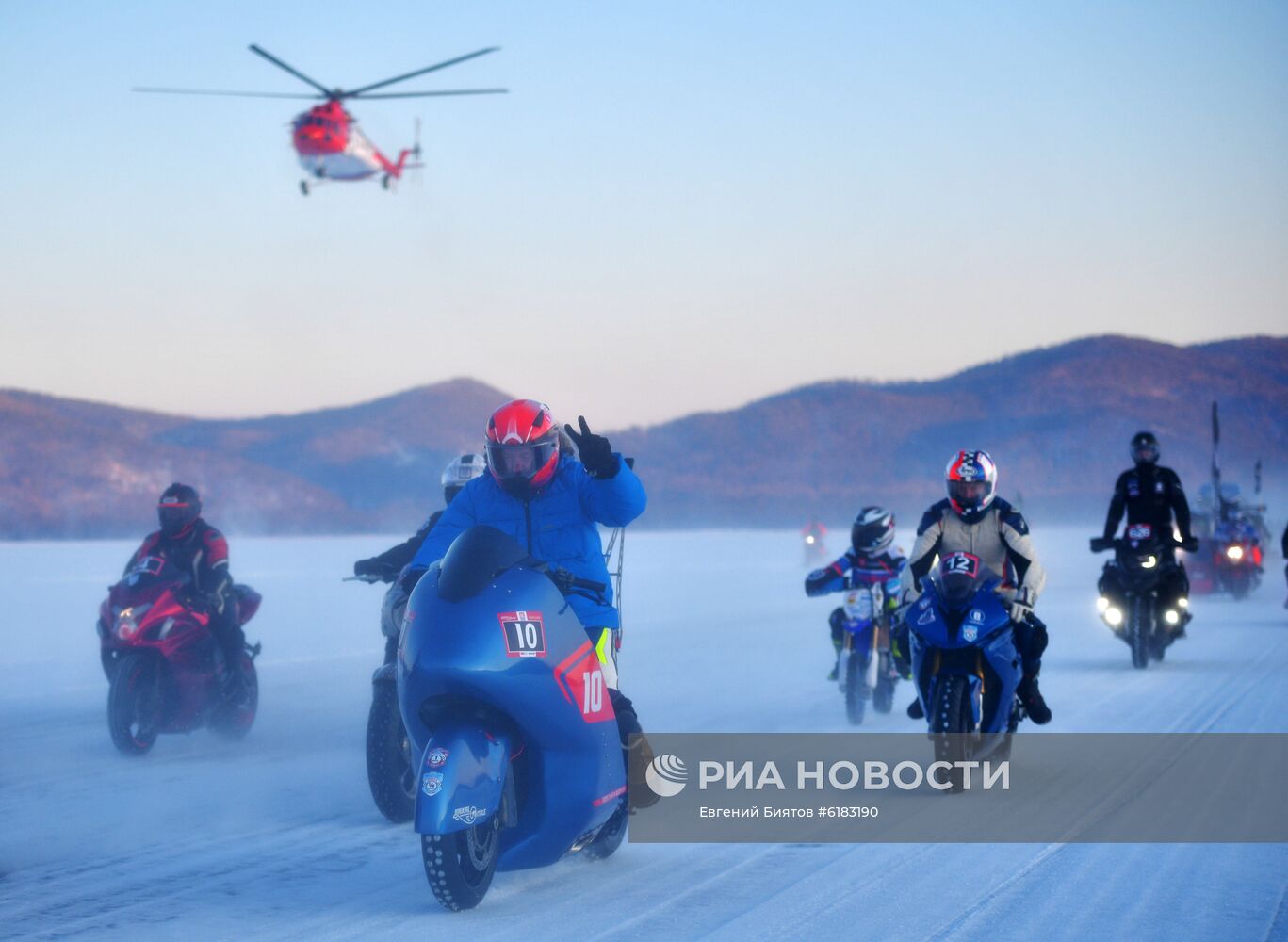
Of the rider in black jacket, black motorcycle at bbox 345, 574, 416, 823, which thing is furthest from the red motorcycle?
the rider in black jacket

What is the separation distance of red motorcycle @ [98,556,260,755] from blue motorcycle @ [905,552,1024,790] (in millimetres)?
5161

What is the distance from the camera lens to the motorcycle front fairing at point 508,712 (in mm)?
5348

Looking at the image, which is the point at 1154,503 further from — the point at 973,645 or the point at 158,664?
the point at 158,664

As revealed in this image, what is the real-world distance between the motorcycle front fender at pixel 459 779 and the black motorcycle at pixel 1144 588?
10.9 m

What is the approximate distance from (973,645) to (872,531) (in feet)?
10.8

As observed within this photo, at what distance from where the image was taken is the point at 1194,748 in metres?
9.34

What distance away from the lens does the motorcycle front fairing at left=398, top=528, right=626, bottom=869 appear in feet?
17.5

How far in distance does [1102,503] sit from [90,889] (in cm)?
14459

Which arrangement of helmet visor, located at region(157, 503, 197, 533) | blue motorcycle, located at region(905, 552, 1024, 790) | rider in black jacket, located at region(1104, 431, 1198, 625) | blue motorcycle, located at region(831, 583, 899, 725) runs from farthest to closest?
1. rider in black jacket, located at region(1104, 431, 1198, 625)
2. blue motorcycle, located at region(831, 583, 899, 725)
3. helmet visor, located at region(157, 503, 197, 533)
4. blue motorcycle, located at region(905, 552, 1024, 790)

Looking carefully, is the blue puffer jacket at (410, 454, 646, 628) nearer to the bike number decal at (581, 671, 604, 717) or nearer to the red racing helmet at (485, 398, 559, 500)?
the red racing helmet at (485, 398, 559, 500)

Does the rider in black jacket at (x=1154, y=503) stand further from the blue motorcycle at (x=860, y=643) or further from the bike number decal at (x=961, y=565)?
the bike number decal at (x=961, y=565)

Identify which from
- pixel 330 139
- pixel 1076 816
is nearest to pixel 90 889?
pixel 1076 816

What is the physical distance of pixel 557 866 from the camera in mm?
6594

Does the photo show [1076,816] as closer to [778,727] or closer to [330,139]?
[778,727]
